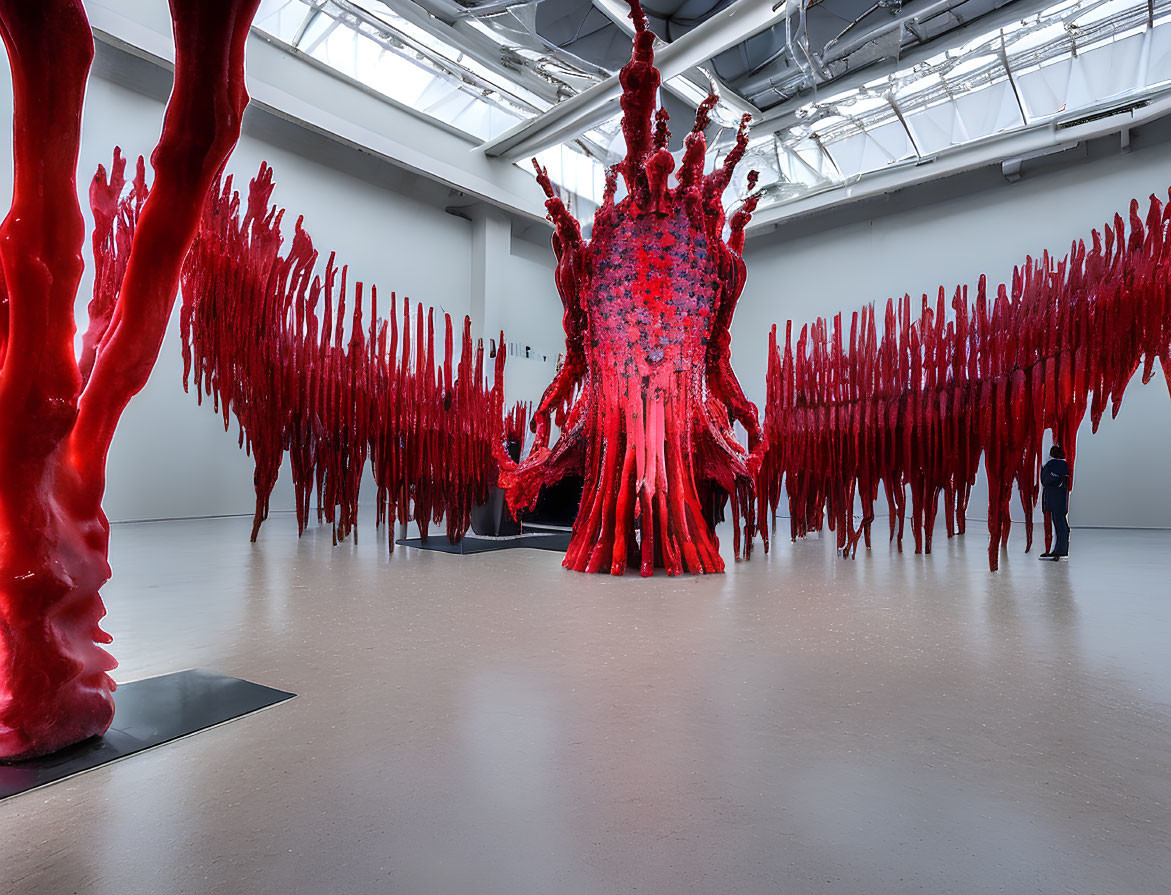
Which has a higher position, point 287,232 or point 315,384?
point 287,232

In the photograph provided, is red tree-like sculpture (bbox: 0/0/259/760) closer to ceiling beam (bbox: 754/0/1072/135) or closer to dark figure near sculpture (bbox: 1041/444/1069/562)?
dark figure near sculpture (bbox: 1041/444/1069/562)

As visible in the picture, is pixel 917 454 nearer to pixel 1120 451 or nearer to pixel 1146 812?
pixel 1146 812

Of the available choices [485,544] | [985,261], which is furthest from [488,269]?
[985,261]

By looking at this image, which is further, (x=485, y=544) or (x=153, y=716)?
(x=485, y=544)

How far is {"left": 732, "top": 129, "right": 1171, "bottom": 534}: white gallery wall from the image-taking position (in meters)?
5.12

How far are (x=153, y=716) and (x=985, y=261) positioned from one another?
688 centimetres

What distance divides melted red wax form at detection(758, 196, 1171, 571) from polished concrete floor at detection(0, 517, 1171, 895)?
77 cm

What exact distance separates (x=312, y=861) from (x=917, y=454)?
243cm

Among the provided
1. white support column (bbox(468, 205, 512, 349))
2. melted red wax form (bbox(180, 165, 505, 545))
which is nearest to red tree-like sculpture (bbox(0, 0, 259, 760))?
melted red wax form (bbox(180, 165, 505, 545))

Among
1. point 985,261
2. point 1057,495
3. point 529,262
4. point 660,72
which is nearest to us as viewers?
point 1057,495

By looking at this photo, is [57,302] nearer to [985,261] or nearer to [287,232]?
[287,232]

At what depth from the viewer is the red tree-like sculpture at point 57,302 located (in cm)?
A: 70

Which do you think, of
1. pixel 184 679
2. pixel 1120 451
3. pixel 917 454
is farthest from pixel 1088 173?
pixel 184 679

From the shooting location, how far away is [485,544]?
10.1 ft
